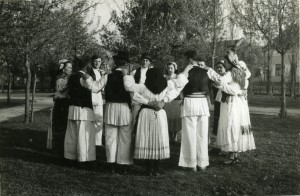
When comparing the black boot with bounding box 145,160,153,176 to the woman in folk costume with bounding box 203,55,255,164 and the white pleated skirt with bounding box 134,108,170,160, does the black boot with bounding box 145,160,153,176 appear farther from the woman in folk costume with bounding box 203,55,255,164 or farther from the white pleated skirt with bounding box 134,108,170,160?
the woman in folk costume with bounding box 203,55,255,164

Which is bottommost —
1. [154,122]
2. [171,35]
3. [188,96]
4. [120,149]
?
[120,149]

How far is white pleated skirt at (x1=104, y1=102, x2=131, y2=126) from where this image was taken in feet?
18.7

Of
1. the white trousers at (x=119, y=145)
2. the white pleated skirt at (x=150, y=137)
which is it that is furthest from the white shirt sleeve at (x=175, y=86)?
the white trousers at (x=119, y=145)

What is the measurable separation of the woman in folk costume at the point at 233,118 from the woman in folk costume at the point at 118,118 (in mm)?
1737

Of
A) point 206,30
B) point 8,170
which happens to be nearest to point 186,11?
point 206,30

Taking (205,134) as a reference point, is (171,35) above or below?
above

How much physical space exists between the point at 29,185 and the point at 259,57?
2733 centimetres

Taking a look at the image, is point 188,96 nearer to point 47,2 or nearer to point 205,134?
point 205,134

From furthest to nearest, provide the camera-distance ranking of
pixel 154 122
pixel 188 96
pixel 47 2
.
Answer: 1. pixel 47 2
2. pixel 188 96
3. pixel 154 122

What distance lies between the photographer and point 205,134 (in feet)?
19.6

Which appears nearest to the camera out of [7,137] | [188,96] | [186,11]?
[188,96]

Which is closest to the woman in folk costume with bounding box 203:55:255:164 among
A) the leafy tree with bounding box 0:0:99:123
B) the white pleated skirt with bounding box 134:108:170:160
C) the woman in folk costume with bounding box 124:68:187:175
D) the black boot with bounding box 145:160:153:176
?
the woman in folk costume with bounding box 124:68:187:175

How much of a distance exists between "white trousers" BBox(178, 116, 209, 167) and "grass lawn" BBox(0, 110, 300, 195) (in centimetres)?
19

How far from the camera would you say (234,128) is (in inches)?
251
